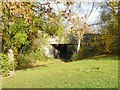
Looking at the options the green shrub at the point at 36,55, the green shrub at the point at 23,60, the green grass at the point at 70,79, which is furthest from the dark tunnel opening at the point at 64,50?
the green grass at the point at 70,79

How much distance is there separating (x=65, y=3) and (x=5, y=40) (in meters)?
9.52


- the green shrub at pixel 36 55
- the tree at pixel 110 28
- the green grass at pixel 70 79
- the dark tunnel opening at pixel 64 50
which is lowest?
the dark tunnel opening at pixel 64 50

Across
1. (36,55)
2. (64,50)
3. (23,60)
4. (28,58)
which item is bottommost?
(64,50)

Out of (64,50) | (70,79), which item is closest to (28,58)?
(70,79)

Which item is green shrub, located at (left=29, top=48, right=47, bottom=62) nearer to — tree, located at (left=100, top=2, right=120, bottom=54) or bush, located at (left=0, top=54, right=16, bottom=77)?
bush, located at (left=0, top=54, right=16, bottom=77)

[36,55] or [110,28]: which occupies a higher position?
[110,28]

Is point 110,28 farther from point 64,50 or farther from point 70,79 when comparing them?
point 70,79

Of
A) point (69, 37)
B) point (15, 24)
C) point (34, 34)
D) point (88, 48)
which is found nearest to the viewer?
point (15, 24)

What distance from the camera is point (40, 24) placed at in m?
17.0

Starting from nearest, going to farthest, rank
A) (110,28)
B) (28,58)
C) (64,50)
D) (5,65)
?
(5,65)
(28,58)
(110,28)
(64,50)

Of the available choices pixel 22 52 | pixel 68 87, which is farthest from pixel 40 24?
pixel 68 87

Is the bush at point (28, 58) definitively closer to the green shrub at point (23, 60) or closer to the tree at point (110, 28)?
the green shrub at point (23, 60)

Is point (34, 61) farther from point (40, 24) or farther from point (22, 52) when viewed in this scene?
point (40, 24)

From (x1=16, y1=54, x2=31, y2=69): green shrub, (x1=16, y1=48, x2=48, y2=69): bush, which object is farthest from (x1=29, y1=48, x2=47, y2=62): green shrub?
(x1=16, y1=54, x2=31, y2=69): green shrub
